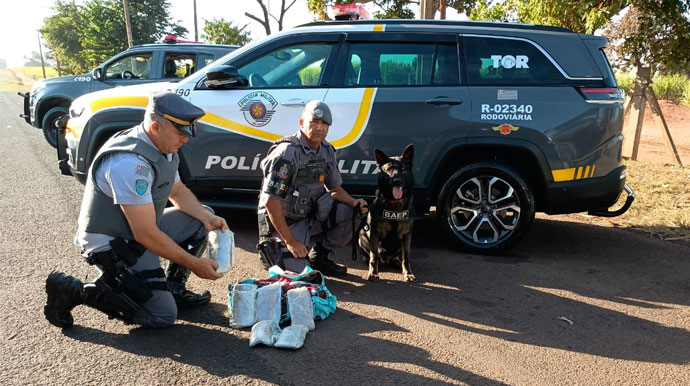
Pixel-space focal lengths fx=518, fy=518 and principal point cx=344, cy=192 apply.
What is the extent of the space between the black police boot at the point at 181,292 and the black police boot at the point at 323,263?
39.1 inches

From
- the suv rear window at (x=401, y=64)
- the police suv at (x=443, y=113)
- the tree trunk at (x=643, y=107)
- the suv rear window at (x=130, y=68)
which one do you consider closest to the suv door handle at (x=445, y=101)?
the police suv at (x=443, y=113)

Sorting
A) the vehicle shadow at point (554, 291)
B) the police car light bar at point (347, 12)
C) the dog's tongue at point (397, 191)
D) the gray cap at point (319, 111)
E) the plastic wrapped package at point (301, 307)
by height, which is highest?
the police car light bar at point (347, 12)

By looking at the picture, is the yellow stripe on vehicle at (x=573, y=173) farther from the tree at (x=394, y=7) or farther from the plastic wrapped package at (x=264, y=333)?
the tree at (x=394, y=7)

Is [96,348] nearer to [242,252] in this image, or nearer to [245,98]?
[242,252]

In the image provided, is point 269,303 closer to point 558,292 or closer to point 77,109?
point 558,292

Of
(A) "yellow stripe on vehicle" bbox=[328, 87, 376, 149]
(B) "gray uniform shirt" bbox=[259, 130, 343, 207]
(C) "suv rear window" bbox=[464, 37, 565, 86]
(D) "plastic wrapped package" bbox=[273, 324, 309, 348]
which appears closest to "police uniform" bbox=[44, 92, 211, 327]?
(D) "plastic wrapped package" bbox=[273, 324, 309, 348]

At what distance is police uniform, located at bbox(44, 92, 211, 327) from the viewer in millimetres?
2836

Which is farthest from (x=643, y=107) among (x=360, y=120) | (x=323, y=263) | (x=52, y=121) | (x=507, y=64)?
(x=52, y=121)

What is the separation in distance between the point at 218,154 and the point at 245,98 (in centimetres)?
57

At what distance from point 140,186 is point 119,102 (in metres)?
2.50

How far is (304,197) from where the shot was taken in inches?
160

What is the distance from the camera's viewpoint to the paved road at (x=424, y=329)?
2.73 meters

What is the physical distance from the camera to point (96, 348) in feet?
9.52

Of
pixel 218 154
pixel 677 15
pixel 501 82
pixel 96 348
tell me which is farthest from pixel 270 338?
pixel 677 15
